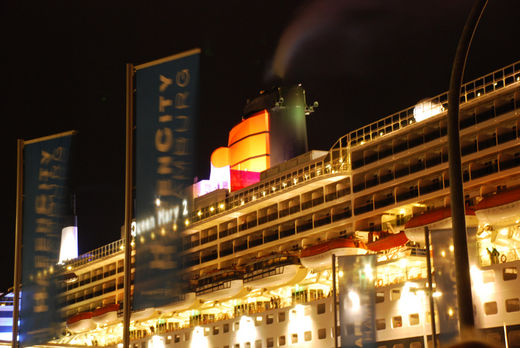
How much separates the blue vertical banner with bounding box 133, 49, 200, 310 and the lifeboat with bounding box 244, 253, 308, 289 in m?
25.1

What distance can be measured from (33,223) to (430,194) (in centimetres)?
1883

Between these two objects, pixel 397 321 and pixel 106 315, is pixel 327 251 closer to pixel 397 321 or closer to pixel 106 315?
pixel 397 321

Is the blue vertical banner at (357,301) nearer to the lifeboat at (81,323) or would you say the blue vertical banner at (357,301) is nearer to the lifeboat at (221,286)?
the lifeboat at (221,286)

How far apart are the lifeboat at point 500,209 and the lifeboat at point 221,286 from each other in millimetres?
16013

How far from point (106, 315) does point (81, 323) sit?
3.51 m

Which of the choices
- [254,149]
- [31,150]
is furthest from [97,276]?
[31,150]

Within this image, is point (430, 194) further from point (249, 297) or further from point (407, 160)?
point (249, 297)

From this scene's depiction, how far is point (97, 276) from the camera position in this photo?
59125 mm

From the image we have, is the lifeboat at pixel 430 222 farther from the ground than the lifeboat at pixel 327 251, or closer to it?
farther from the ground

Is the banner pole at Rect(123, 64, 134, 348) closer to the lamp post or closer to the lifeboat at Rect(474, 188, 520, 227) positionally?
the lamp post

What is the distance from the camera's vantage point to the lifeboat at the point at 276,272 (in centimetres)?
3988

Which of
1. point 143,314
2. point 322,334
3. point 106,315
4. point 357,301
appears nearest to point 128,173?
point 357,301

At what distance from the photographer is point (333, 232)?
40.2m

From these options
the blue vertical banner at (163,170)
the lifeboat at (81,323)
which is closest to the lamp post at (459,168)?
the blue vertical banner at (163,170)
